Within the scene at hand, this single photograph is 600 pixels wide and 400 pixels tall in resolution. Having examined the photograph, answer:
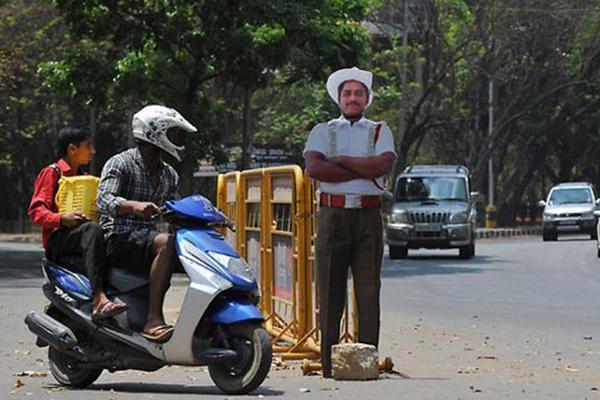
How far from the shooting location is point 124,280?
34.8ft

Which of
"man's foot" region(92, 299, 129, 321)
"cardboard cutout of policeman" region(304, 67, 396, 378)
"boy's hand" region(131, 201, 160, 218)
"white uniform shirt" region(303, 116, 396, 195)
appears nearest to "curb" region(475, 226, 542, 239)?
"cardboard cutout of policeman" region(304, 67, 396, 378)

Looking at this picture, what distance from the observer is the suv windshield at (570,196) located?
51.2 metres

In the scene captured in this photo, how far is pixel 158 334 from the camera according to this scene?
1031cm

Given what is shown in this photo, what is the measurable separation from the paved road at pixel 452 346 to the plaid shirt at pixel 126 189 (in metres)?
1.11

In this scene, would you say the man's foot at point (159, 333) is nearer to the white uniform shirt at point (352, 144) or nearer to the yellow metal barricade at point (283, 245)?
the white uniform shirt at point (352, 144)

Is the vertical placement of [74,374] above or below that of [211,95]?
below

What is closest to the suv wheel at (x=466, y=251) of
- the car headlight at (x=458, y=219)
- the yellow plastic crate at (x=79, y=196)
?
the car headlight at (x=458, y=219)

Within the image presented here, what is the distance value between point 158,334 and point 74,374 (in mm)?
886

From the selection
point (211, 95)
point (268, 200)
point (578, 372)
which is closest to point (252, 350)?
point (578, 372)

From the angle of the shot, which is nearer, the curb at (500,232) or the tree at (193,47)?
the tree at (193,47)

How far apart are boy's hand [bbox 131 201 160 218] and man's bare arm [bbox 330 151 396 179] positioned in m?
1.42

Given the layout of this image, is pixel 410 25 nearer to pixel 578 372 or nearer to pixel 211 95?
pixel 211 95

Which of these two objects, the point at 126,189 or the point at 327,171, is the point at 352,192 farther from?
the point at 126,189

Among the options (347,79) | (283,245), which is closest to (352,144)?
(347,79)
